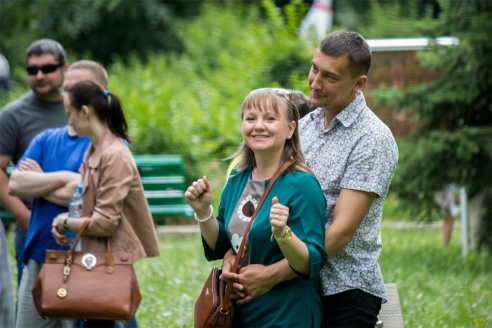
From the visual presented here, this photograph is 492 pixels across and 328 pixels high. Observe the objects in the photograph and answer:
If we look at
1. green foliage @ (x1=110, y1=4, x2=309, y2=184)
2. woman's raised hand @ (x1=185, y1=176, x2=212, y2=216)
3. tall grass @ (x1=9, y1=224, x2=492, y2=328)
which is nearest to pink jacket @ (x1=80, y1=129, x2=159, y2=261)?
woman's raised hand @ (x1=185, y1=176, x2=212, y2=216)

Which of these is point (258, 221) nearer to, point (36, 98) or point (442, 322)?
point (36, 98)

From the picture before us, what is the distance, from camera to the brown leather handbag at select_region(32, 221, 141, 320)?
523 centimetres

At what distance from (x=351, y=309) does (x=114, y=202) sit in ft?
5.79

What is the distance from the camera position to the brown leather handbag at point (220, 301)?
13.3 ft

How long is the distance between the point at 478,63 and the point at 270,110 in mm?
7592

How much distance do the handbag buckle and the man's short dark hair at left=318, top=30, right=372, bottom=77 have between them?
1849 mm

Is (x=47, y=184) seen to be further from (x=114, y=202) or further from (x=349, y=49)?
(x=349, y=49)

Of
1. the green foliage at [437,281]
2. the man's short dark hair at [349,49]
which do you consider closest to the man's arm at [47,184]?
the man's short dark hair at [349,49]

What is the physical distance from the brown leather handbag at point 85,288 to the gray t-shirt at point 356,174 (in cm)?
141

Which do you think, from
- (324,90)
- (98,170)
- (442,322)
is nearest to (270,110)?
(324,90)

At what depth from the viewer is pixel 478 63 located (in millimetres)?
11281

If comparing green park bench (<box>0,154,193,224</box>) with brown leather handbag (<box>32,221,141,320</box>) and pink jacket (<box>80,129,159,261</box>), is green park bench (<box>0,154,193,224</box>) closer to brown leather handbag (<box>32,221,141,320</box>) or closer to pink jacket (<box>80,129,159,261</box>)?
pink jacket (<box>80,129,159,261</box>)

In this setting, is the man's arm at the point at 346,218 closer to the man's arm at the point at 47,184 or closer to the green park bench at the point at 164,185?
the man's arm at the point at 47,184

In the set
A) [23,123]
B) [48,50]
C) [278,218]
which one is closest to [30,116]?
[23,123]
